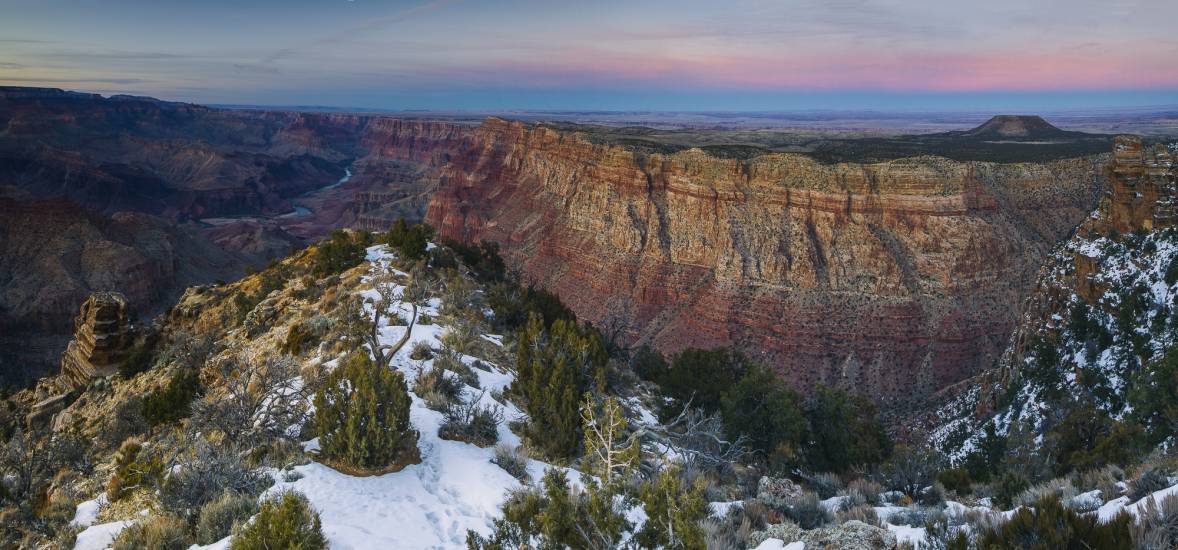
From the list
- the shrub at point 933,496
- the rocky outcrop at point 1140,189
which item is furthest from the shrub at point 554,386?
the rocky outcrop at point 1140,189

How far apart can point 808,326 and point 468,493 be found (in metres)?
33.4

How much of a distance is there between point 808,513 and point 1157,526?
3286 millimetres

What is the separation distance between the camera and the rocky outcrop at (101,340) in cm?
1991

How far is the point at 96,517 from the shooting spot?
7.39 meters

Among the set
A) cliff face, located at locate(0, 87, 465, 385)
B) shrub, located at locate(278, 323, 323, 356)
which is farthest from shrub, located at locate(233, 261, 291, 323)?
cliff face, located at locate(0, 87, 465, 385)

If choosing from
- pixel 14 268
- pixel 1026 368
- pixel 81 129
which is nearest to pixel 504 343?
pixel 1026 368

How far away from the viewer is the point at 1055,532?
4.61 m

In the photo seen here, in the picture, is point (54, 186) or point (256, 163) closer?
point (54, 186)

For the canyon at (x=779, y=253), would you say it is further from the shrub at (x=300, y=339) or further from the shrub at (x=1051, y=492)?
the shrub at (x=1051, y=492)

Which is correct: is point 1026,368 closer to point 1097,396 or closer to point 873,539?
point 1097,396

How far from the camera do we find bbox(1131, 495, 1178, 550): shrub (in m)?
4.49

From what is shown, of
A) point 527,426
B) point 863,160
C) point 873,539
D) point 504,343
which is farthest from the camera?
point 863,160

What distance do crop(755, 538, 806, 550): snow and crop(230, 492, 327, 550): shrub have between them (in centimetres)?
447

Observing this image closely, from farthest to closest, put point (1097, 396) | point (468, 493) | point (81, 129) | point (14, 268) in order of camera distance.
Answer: point (81, 129), point (14, 268), point (1097, 396), point (468, 493)
